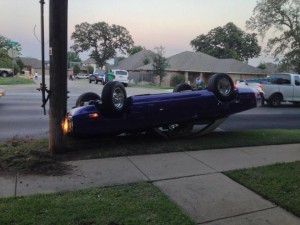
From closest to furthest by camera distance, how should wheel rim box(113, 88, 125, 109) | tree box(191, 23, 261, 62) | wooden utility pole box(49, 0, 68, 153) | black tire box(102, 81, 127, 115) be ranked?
wooden utility pole box(49, 0, 68, 153)
black tire box(102, 81, 127, 115)
wheel rim box(113, 88, 125, 109)
tree box(191, 23, 261, 62)

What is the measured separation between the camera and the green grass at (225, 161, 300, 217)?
14.7ft

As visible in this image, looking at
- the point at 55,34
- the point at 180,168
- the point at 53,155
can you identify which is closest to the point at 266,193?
the point at 180,168

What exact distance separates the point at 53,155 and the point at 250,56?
3229 inches

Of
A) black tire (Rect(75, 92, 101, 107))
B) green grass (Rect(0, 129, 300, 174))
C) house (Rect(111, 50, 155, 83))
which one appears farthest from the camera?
house (Rect(111, 50, 155, 83))

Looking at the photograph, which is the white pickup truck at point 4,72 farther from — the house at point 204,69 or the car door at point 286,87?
the car door at point 286,87

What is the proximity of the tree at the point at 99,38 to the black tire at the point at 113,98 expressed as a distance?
3803 inches

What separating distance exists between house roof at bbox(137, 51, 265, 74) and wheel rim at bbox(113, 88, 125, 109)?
43143 millimetres

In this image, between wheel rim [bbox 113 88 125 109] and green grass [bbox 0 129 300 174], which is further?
wheel rim [bbox 113 88 125 109]

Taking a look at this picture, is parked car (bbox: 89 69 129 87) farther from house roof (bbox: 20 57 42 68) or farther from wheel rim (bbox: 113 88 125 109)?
house roof (bbox: 20 57 42 68)

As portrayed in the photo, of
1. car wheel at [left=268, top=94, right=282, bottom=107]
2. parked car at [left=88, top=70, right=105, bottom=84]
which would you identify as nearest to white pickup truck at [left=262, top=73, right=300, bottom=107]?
car wheel at [left=268, top=94, right=282, bottom=107]

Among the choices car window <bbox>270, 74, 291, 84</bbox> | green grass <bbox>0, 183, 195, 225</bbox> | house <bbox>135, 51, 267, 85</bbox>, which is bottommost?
green grass <bbox>0, 183, 195, 225</bbox>

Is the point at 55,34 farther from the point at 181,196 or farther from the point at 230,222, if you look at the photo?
the point at 230,222

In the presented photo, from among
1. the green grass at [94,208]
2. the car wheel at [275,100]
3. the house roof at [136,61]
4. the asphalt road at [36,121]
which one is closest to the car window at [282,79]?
the car wheel at [275,100]

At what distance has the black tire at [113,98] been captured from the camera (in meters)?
6.73
